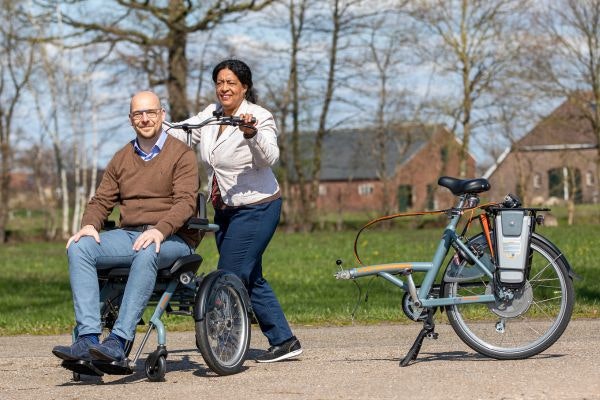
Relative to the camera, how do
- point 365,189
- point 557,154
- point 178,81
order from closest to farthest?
point 178,81 → point 557,154 → point 365,189

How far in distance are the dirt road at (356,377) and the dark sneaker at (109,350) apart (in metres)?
0.18

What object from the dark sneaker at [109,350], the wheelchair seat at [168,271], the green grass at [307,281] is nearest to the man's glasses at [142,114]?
the wheelchair seat at [168,271]

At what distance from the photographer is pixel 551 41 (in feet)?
138

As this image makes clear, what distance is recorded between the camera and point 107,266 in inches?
245

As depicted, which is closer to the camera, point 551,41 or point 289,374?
point 289,374

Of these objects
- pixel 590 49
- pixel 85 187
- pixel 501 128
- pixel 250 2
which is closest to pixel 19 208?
pixel 85 187

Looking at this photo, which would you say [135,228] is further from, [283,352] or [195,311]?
[283,352]

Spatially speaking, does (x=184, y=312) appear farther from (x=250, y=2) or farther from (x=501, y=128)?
(x=501, y=128)

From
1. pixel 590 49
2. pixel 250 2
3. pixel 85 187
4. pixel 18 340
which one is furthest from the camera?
pixel 85 187

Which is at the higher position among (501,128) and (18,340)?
(501,128)

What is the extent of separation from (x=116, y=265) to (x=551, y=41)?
37697mm

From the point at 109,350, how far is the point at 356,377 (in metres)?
1.27

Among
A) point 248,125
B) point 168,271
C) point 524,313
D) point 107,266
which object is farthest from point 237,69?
point 524,313

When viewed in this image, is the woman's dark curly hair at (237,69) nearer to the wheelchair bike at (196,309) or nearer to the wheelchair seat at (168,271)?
the wheelchair bike at (196,309)
